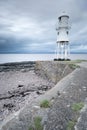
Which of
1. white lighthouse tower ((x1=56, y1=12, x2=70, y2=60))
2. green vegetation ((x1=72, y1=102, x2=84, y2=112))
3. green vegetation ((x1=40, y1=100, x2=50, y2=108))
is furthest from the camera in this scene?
white lighthouse tower ((x1=56, y1=12, x2=70, y2=60))

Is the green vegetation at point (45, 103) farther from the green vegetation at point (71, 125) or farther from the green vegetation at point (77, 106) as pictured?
the green vegetation at point (71, 125)

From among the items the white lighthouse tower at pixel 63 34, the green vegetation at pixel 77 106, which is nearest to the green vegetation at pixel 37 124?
the green vegetation at pixel 77 106

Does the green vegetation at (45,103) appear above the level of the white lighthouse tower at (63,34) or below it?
below

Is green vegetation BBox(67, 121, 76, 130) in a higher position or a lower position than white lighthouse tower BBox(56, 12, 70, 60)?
lower

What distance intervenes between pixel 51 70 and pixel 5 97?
13.3 m

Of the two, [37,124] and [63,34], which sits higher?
[63,34]

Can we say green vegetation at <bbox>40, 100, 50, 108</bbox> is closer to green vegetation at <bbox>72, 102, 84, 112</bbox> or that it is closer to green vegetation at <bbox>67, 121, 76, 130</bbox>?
green vegetation at <bbox>72, 102, 84, 112</bbox>

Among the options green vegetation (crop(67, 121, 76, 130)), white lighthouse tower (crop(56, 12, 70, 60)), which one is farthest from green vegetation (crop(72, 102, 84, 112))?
white lighthouse tower (crop(56, 12, 70, 60))

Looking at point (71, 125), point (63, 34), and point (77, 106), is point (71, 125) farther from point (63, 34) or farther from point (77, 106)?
point (63, 34)

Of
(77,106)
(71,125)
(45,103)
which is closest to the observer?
(71,125)

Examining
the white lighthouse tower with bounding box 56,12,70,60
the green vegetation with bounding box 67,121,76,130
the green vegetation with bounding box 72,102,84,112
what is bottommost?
the green vegetation with bounding box 67,121,76,130

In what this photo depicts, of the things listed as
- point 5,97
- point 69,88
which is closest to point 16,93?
point 5,97

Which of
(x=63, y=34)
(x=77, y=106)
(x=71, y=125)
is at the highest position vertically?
(x=63, y=34)

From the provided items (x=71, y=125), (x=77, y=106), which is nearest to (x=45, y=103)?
(x=77, y=106)
